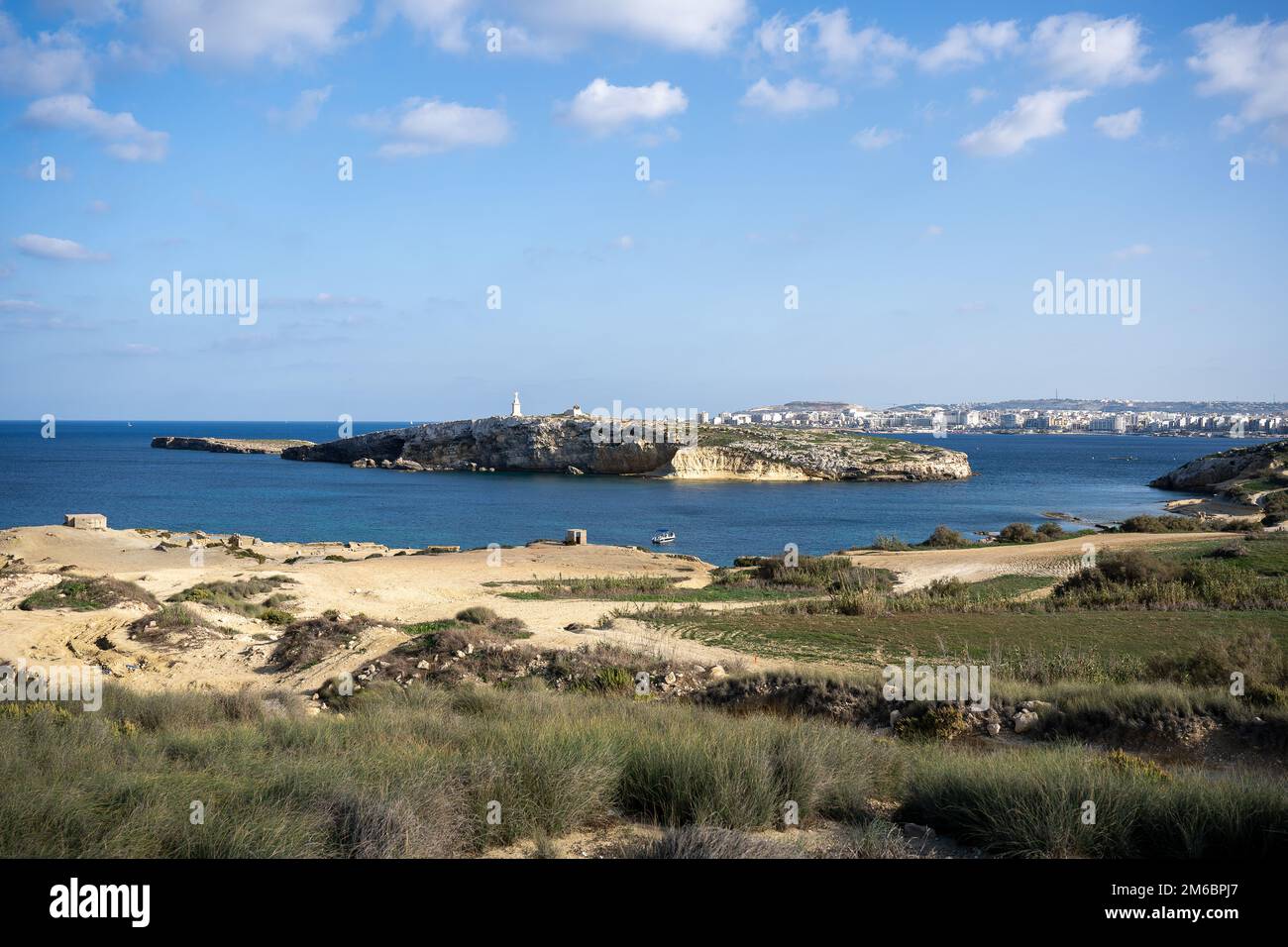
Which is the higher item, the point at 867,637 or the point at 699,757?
the point at 699,757

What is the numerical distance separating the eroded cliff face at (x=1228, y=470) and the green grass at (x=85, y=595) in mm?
72103

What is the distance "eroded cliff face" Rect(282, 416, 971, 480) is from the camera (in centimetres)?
8600

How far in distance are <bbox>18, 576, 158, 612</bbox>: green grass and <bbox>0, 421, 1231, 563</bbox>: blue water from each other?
2190 cm

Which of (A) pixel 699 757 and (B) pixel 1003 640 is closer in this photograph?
(A) pixel 699 757

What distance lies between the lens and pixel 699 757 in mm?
5980

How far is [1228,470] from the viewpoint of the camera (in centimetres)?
7006

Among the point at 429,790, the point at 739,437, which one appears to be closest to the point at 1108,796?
the point at 429,790

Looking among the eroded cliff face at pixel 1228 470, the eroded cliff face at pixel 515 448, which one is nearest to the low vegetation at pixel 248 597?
the eroded cliff face at pixel 515 448

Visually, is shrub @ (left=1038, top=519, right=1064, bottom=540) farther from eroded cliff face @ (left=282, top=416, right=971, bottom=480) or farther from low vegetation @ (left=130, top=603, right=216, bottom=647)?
eroded cliff face @ (left=282, top=416, right=971, bottom=480)

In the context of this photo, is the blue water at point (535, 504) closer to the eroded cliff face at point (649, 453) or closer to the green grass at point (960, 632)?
the eroded cliff face at point (649, 453)

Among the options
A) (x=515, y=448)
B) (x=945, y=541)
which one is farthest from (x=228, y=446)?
(x=945, y=541)
